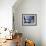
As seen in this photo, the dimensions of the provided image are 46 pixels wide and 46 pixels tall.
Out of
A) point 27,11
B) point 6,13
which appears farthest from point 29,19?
point 6,13

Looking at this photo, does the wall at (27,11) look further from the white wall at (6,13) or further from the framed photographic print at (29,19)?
the white wall at (6,13)

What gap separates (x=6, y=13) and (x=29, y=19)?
60.7 inches

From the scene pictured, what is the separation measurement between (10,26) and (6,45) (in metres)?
1.83

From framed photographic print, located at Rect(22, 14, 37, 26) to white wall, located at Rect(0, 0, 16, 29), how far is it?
1290 mm

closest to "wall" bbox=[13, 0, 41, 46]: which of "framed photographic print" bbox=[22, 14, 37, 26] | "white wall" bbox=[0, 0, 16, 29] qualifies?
"framed photographic print" bbox=[22, 14, 37, 26]

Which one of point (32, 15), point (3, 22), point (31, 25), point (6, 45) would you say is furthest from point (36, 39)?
point (6, 45)

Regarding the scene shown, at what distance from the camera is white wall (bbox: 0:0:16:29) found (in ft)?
15.0

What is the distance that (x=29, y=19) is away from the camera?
5828mm

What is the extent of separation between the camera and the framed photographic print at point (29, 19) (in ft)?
19.1

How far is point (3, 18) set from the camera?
4.66m

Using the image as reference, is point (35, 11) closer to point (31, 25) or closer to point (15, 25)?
point (31, 25)

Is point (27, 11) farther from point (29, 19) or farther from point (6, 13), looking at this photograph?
point (6, 13)

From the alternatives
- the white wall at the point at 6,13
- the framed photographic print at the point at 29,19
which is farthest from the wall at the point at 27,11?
the white wall at the point at 6,13

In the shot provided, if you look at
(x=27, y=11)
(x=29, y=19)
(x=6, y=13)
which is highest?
(x=27, y=11)
